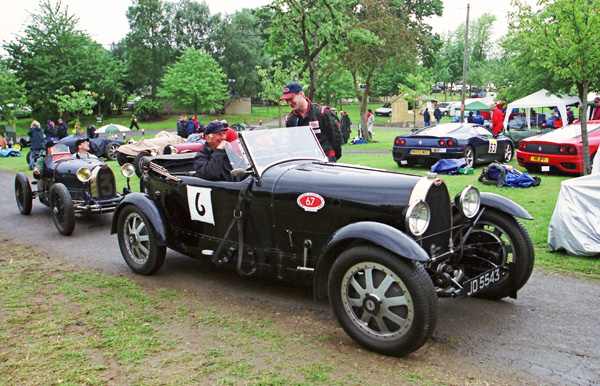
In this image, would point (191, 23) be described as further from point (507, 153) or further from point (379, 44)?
point (507, 153)

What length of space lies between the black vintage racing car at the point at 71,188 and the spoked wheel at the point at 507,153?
37.4 feet

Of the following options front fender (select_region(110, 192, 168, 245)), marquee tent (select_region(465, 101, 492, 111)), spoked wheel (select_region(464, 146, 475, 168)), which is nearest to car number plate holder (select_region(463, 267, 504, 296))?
front fender (select_region(110, 192, 168, 245))

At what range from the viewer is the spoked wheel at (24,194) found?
9.76 meters

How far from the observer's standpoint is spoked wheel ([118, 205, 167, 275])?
5551 millimetres

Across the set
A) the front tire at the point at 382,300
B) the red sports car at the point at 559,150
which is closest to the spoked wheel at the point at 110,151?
the red sports car at the point at 559,150

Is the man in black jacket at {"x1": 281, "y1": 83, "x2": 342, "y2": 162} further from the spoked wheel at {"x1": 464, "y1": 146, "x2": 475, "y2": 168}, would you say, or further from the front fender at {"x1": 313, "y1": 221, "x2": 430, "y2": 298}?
the spoked wheel at {"x1": 464, "y1": 146, "x2": 475, "y2": 168}

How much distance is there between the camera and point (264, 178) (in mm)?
4613

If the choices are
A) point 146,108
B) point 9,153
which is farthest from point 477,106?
point 9,153

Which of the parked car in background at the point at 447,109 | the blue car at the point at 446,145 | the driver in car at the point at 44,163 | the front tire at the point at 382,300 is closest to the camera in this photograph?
the front tire at the point at 382,300

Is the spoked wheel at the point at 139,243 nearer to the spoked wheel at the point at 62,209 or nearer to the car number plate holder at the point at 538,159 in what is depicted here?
the spoked wheel at the point at 62,209

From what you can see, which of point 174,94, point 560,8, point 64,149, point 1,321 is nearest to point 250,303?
point 1,321

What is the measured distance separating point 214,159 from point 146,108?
175 feet

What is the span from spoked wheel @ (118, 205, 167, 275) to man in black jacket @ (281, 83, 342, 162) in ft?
7.20

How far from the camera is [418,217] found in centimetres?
380
